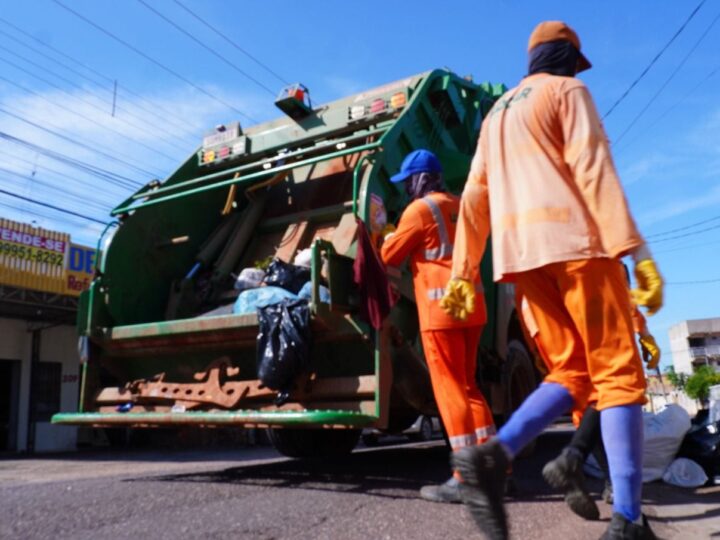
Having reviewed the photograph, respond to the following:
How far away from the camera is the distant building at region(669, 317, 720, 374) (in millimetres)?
69625

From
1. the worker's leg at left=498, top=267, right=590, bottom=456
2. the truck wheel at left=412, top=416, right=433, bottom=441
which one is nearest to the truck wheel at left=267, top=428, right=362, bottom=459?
the worker's leg at left=498, top=267, right=590, bottom=456

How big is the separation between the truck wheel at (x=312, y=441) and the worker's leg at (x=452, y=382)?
8.24 feet

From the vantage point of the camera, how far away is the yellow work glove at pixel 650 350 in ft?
12.0

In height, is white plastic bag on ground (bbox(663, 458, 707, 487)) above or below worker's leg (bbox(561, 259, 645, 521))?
below

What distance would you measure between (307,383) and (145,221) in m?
2.30

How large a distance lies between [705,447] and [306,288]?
2.62m

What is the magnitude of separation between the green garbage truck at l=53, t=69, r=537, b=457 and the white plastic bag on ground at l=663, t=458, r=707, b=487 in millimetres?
1165

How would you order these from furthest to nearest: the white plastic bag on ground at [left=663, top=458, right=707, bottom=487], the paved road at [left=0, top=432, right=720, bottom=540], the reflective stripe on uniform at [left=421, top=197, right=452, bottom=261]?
the white plastic bag on ground at [left=663, top=458, right=707, bottom=487] < the reflective stripe on uniform at [left=421, top=197, right=452, bottom=261] < the paved road at [left=0, top=432, right=720, bottom=540]

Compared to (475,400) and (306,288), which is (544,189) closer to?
(475,400)

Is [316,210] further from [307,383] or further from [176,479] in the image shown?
[176,479]

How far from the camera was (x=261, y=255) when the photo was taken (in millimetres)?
5781

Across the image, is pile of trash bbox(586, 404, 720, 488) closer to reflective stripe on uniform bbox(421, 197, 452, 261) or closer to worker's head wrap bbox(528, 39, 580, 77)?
reflective stripe on uniform bbox(421, 197, 452, 261)

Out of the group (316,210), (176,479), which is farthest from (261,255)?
(176,479)

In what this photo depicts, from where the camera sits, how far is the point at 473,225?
96.1 inches
